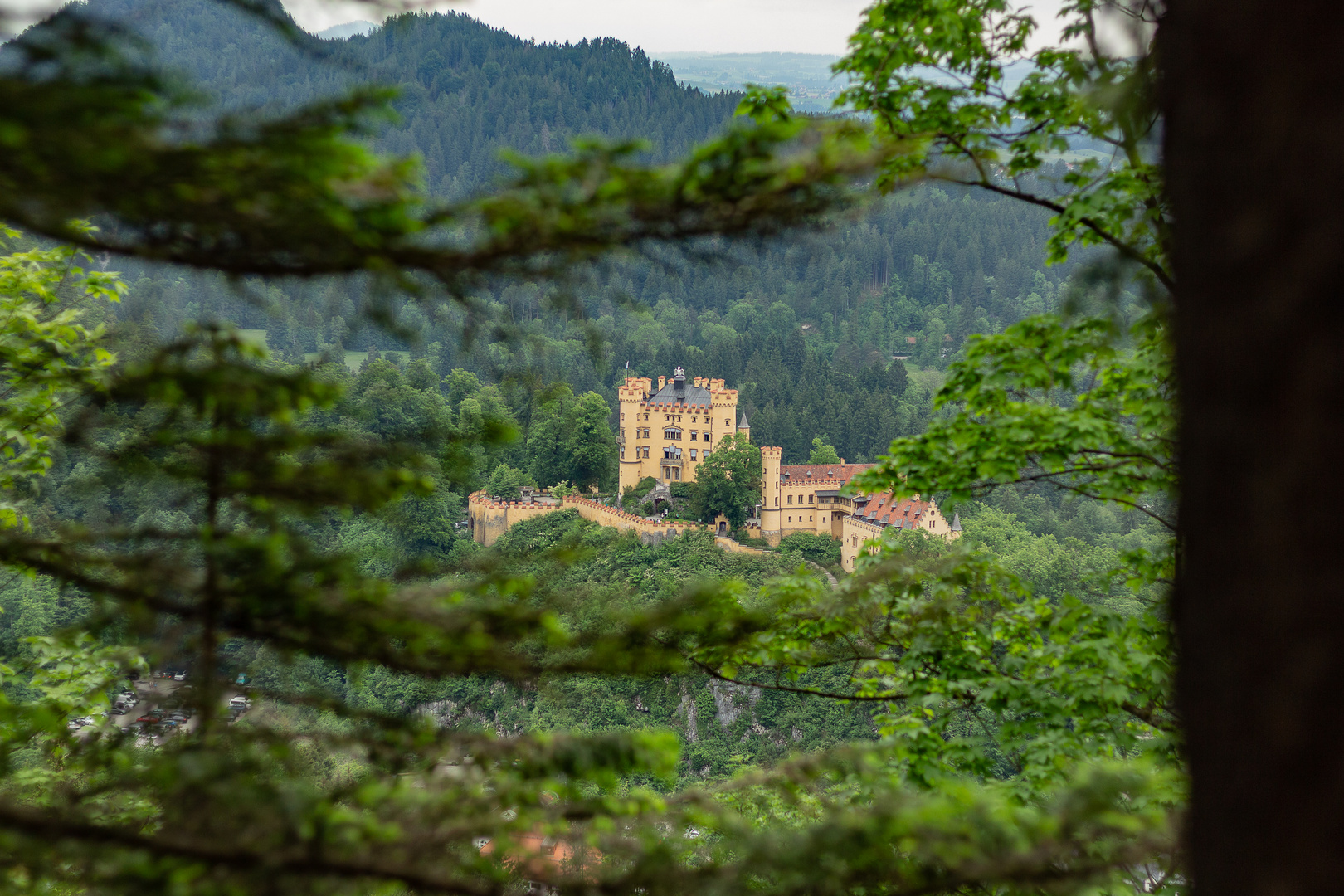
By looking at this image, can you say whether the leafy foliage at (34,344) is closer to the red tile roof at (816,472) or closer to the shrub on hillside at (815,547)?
the shrub on hillside at (815,547)

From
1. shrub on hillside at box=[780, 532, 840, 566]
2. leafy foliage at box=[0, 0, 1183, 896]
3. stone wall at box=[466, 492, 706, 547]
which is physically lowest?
shrub on hillside at box=[780, 532, 840, 566]

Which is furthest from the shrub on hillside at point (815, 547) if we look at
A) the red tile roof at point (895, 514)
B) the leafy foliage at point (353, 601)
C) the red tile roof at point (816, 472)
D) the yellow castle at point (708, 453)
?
the leafy foliage at point (353, 601)

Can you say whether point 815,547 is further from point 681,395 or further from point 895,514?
point 681,395

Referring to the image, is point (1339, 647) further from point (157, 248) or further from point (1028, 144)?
point (1028, 144)

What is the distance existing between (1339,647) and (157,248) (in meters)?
3.03

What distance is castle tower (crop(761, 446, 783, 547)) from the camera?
54.8 meters

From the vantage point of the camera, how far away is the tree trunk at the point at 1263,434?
159 centimetres

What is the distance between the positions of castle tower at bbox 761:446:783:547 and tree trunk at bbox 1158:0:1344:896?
53.2m

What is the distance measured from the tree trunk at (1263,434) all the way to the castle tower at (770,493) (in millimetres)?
53153

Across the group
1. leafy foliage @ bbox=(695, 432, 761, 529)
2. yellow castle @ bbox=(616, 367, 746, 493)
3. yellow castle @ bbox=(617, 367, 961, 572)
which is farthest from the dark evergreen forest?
leafy foliage @ bbox=(695, 432, 761, 529)

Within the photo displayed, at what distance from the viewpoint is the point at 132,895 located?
7.21 feet

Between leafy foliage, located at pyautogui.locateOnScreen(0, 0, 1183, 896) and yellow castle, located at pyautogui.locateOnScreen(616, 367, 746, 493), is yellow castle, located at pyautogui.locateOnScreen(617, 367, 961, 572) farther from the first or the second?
leafy foliage, located at pyautogui.locateOnScreen(0, 0, 1183, 896)

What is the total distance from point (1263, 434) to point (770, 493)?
176ft

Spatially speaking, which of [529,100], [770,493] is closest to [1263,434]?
[770,493]
